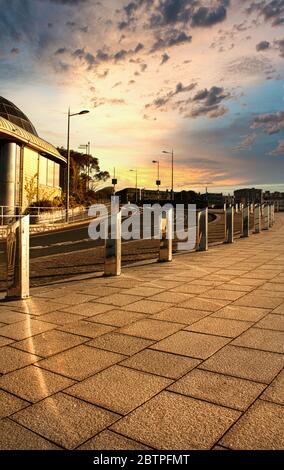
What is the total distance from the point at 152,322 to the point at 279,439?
261cm

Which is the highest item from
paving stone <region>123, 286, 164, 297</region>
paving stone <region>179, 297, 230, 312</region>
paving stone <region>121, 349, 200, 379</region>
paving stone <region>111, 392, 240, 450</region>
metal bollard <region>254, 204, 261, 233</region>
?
metal bollard <region>254, 204, 261, 233</region>

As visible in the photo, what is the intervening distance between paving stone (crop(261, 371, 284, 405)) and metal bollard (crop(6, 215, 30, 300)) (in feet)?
13.6

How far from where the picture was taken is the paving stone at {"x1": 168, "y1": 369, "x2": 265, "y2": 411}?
290 centimetres

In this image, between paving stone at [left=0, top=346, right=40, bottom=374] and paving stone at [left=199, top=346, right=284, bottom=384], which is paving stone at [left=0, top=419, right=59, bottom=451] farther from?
paving stone at [left=199, top=346, right=284, bottom=384]

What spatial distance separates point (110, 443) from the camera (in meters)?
2.38

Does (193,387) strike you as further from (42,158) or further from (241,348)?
(42,158)

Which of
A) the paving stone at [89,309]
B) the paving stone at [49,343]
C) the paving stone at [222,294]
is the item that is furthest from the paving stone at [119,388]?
the paving stone at [222,294]

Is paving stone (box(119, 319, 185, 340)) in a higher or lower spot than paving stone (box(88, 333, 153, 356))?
higher

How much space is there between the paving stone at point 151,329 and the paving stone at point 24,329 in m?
0.90

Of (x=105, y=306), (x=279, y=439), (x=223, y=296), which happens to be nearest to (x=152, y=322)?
(x=105, y=306)

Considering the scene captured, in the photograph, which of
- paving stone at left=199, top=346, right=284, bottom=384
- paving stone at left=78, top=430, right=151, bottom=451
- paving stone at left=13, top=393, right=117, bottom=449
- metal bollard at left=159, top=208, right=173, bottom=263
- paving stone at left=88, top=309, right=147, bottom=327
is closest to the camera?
paving stone at left=78, top=430, right=151, bottom=451

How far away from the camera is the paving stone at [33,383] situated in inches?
119

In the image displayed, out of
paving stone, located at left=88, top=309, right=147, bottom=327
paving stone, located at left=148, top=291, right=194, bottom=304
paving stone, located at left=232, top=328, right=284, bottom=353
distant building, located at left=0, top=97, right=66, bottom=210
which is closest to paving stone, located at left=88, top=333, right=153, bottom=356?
paving stone, located at left=88, top=309, right=147, bottom=327

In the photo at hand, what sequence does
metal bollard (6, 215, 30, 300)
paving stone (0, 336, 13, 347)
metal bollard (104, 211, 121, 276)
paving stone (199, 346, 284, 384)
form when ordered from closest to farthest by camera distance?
paving stone (199, 346, 284, 384), paving stone (0, 336, 13, 347), metal bollard (6, 215, 30, 300), metal bollard (104, 211, 121, 276)
